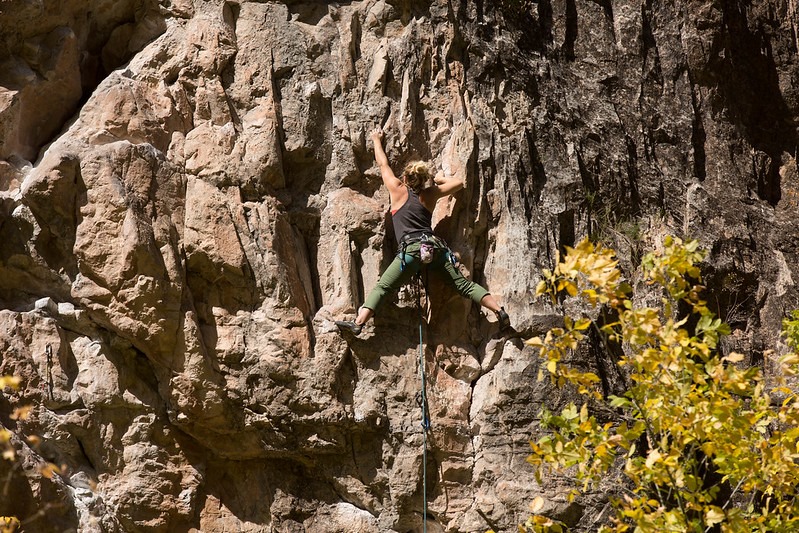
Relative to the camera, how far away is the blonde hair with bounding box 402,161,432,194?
7934 mm

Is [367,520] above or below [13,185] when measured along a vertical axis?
below

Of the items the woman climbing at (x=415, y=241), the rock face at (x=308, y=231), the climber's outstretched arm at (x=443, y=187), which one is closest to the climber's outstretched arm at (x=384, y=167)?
the woman climbing at (x=415, y=241)

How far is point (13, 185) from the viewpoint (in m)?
7.95

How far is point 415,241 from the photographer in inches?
307

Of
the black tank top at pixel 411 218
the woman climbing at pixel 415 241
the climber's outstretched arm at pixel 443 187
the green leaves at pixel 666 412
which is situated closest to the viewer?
the green leaves at pixel 666 412

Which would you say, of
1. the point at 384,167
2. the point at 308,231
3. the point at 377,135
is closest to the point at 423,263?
the point at 384,167

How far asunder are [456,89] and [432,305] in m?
1.96

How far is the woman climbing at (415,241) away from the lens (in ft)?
25.5

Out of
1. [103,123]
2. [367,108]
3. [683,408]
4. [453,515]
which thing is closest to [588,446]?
[683,408]

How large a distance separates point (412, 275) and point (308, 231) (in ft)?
3.44

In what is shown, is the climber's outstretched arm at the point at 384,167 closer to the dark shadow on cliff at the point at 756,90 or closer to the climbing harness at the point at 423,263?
the climbing harness at the point at 423,263

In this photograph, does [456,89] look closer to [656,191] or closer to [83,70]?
[656,191]

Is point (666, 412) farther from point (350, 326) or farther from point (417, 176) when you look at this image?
point (417, 176)

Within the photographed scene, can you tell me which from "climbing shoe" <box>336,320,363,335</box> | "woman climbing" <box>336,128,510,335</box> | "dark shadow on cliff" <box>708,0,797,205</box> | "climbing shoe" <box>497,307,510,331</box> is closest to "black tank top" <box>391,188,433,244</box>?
"woman climbing" <box>336,128,510,335</box>
